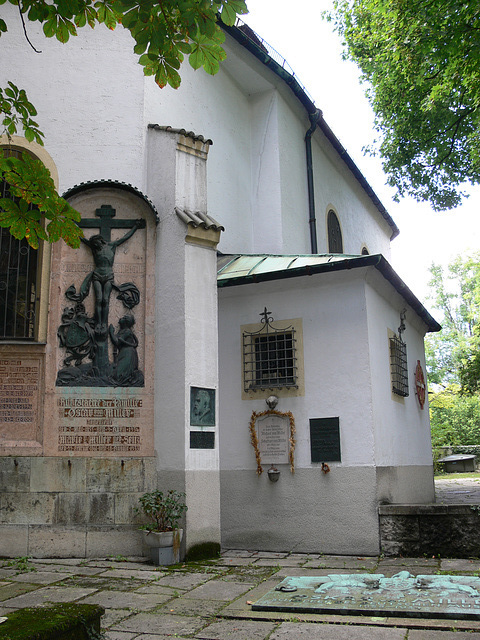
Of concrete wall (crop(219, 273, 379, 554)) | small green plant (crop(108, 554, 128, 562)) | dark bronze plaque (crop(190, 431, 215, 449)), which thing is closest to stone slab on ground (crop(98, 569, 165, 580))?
small green plant (crop(108, 554, 128, 562))

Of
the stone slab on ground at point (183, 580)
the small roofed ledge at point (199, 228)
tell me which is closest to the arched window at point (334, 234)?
the small roofed ledge at point (199, 228)

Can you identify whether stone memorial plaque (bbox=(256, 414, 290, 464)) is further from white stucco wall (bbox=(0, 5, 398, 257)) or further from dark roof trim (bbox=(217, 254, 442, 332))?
white stucco wall (bbox=(0, 5, 398, 257))

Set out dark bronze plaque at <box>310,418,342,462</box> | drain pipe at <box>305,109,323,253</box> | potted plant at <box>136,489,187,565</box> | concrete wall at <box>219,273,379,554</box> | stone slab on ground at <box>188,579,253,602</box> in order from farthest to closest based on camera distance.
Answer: drain pipe at <box>305,109,323,253</box>
dark bronze plaque at <box>310,418,342,462</box>
concrete wall at <box>219,273,379,554</box>
potted plant at <box>136,489,187,565</box>
stone slab on ground at <box>188,579,253,602</box>

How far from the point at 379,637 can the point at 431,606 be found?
83cm

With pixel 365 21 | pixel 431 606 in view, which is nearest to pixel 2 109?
pixel 431 606

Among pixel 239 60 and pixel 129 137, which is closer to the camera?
pixel 129 137

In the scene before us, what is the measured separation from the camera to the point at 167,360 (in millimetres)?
8508

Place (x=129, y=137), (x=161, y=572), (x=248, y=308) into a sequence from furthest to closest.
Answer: (x=248, y=308) < (x=129, y=137) < (x=161, y=572)

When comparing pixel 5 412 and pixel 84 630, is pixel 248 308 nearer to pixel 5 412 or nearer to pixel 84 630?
pixel 5 412

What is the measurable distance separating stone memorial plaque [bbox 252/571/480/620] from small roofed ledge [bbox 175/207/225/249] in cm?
467

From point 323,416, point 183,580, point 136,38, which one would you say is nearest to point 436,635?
point 183,580

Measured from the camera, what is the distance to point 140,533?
798 centimetres

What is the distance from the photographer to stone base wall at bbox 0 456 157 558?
7.91 m

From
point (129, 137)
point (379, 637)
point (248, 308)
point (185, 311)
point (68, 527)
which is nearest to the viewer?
point (379, 637)
